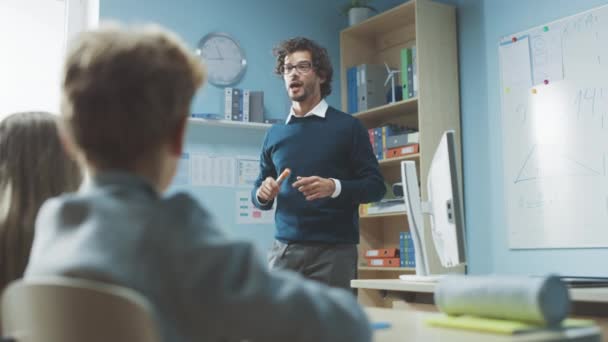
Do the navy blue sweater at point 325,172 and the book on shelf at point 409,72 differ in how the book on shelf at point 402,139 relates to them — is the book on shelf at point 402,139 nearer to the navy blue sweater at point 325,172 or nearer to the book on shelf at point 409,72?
the book on shelf at point 409,72

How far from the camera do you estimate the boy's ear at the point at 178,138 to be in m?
0.77

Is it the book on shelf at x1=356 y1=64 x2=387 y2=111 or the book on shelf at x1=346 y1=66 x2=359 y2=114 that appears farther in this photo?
the book on shelf at x1=346 y1=66 x2=359 y2=114

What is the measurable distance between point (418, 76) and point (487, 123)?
1.68 ft

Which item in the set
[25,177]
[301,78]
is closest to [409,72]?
[301,78]

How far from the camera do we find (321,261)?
2.46 metres

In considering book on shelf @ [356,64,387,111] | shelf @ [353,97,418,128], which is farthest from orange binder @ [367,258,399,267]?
book on shelf @ [356,64,387,111]

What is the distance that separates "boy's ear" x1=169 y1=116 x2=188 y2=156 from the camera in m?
0.77

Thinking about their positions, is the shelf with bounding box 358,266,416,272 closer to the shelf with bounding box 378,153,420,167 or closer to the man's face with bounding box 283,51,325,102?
the shelf with bounding box 378,153,420,167

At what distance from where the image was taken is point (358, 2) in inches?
184

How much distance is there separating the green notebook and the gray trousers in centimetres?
137

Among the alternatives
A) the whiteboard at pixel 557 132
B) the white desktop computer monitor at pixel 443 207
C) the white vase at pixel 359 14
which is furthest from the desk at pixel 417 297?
the white vase at pixel 359 14

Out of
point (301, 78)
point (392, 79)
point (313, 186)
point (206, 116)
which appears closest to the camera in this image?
point (313, 186)

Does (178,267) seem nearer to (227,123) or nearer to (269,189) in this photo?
(269,189)

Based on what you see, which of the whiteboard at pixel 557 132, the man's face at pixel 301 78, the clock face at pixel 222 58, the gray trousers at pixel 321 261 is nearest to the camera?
the gray trousers at pixel 321 261
